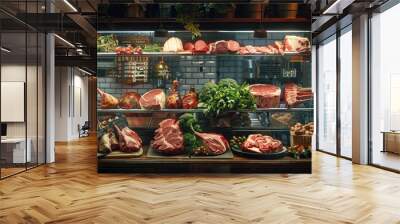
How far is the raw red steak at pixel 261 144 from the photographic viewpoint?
18.2 ft

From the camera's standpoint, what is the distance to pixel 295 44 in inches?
222

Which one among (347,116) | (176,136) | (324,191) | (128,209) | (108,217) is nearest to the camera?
(108,217)

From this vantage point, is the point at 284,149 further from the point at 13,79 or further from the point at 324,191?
the point at 13,79

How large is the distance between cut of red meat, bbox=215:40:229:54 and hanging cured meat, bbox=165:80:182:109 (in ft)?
2.61

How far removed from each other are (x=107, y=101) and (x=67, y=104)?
29.6 ft

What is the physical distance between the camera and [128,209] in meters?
3.72

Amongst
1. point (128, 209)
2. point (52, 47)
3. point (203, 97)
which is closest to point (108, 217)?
point (128, 209)

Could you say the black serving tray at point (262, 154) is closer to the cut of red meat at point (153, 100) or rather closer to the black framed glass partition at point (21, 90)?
the cut of red meat at point (153, 100)

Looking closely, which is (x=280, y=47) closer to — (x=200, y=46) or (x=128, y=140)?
(x=200, y=46)

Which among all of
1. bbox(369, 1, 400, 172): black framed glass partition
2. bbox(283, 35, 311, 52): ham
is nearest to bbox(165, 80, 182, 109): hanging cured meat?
bbox(283, 35, 311, 52): ham

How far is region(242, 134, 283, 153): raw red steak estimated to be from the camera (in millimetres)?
5562

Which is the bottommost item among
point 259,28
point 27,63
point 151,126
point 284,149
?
point 284,149

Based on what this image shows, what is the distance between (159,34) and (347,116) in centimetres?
465

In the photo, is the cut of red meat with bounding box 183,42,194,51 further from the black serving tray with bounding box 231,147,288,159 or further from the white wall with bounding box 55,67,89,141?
the white wall with bounding box 55,67,89,141
